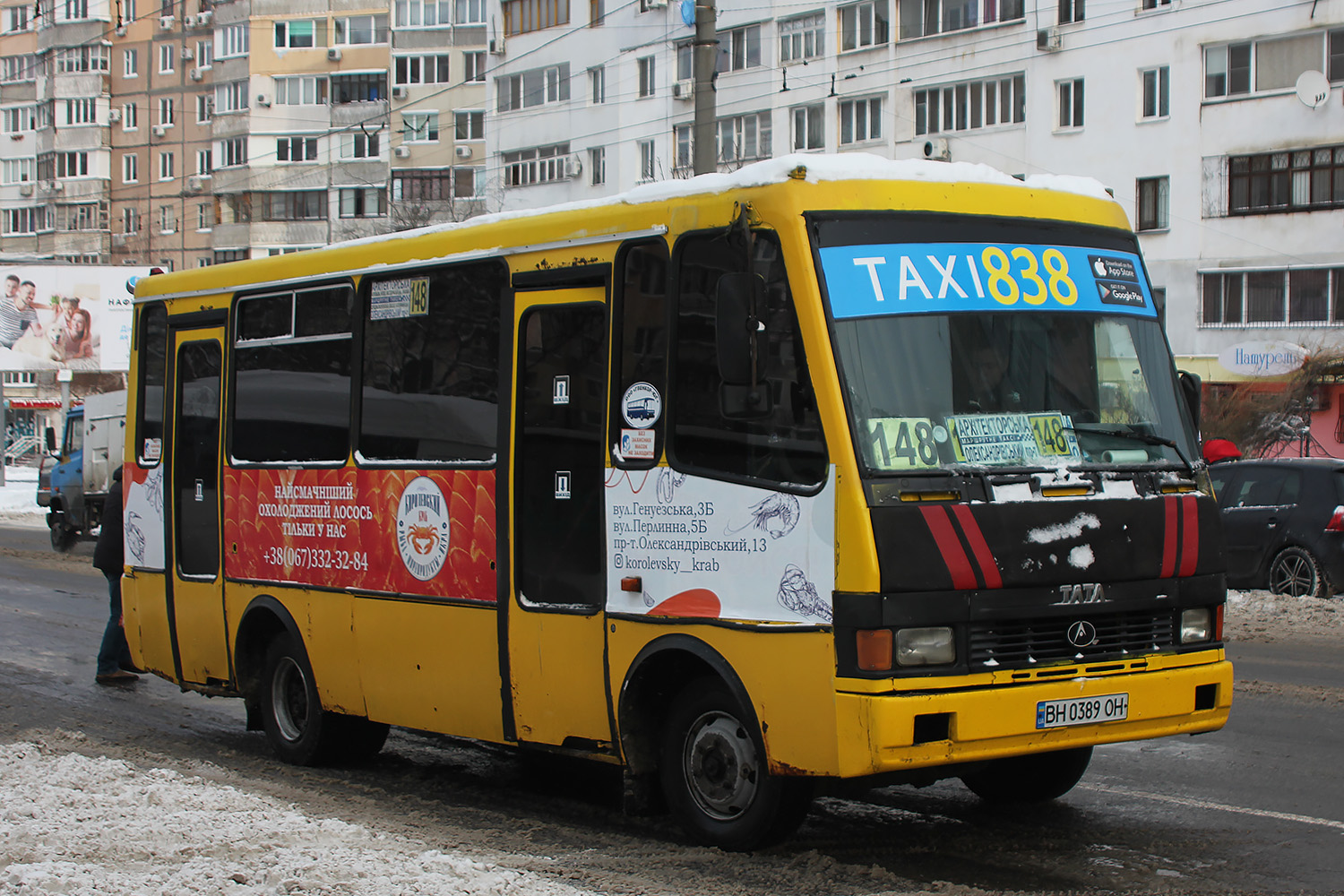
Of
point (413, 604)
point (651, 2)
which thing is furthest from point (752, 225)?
point (651, 2)

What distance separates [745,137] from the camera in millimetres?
55250

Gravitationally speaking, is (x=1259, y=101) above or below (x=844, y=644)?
above

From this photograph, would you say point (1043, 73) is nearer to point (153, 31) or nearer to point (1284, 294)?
point (1284, 294)

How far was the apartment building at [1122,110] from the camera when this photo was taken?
141 feet

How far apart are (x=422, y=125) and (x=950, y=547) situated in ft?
246

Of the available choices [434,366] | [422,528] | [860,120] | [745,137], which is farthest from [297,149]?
[422,528]

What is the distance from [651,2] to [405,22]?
24.7 meters

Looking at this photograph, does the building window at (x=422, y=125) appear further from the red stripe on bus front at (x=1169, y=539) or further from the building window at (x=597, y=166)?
the red stripe on bus front at (x=1169, y=539)

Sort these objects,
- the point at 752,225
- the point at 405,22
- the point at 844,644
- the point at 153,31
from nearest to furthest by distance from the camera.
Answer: the point at 844,644
the point at 752,225
the point at 405,22
the point at 153,31

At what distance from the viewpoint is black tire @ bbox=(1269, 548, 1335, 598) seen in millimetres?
16844

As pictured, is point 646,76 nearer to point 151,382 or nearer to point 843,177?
point 151,382

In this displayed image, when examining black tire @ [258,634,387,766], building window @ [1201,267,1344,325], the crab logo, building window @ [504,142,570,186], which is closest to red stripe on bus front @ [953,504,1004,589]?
the crab logo

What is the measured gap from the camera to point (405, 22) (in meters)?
78.9

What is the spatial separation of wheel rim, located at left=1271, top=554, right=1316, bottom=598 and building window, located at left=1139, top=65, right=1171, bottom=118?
30.6 metres
